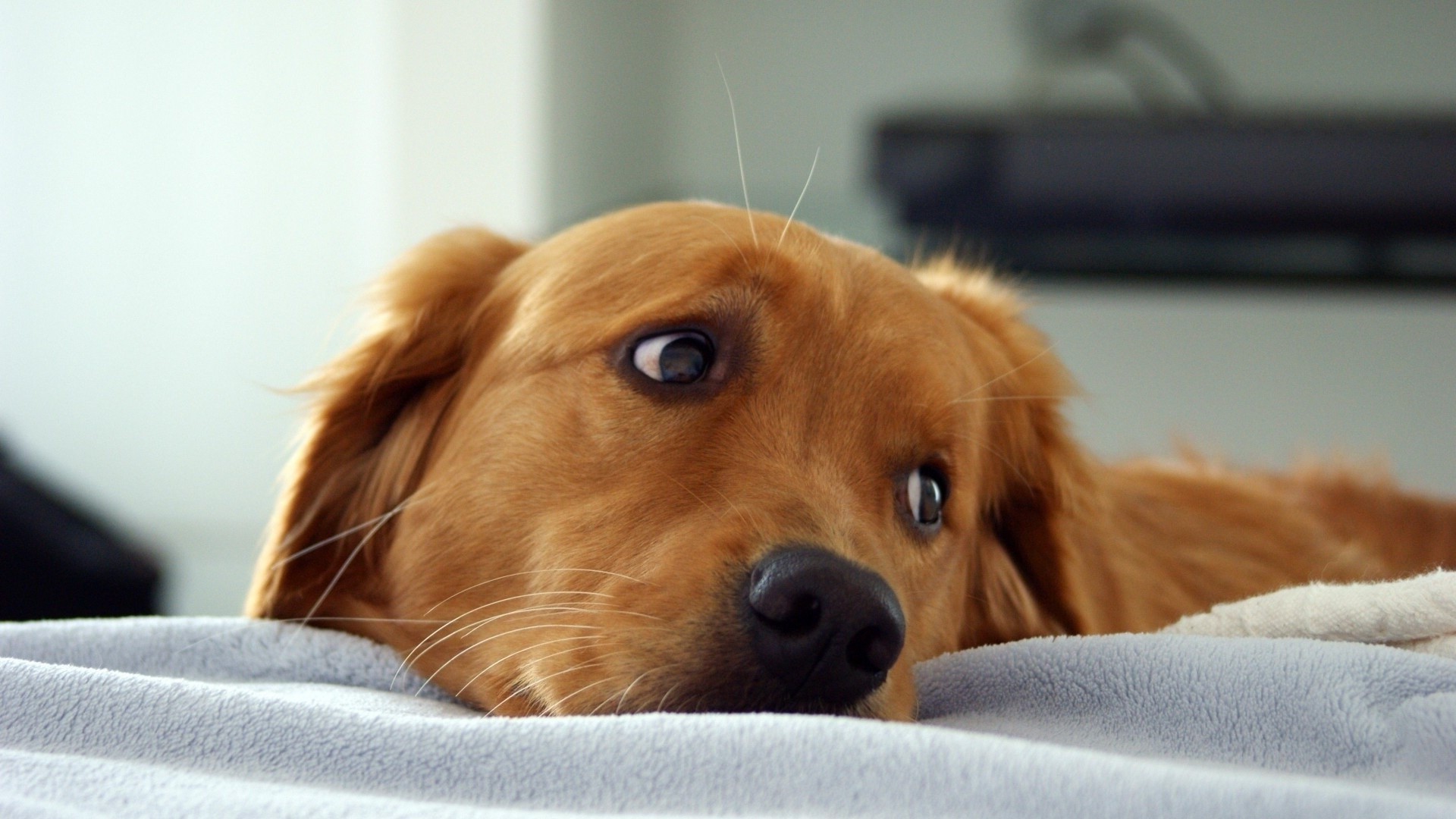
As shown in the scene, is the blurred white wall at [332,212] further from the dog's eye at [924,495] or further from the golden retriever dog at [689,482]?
the dog's eye at [924,495]

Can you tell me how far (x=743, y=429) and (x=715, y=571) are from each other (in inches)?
10.2

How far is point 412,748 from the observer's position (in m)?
0.87

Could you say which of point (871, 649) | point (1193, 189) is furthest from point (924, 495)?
point (1193, 189)

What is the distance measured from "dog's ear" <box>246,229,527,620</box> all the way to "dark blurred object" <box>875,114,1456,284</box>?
3474 mm

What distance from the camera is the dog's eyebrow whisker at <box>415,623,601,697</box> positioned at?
3.97ft

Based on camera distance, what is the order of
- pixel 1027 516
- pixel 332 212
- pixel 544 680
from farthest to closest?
pixel 332 212
pixel 1027 516
pixel 544 680

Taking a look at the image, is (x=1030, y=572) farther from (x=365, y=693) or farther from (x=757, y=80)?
(x=757, y=80)

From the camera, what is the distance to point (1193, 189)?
4.80 m

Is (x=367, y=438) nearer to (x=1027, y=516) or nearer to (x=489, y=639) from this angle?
(x=489, y=639)

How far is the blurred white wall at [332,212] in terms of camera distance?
4633mm

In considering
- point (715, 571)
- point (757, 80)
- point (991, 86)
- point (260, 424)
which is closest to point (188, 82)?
point (260, 424)

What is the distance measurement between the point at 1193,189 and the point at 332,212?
125 inches

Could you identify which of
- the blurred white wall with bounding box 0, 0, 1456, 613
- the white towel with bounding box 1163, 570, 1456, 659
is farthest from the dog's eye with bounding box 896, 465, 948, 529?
the blurred white wall with bounding box 0, 0, 1456, 613

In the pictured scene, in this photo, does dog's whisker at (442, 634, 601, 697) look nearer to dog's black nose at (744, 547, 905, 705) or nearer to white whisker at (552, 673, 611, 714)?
white whisker at (552, 673, 611, 714)
